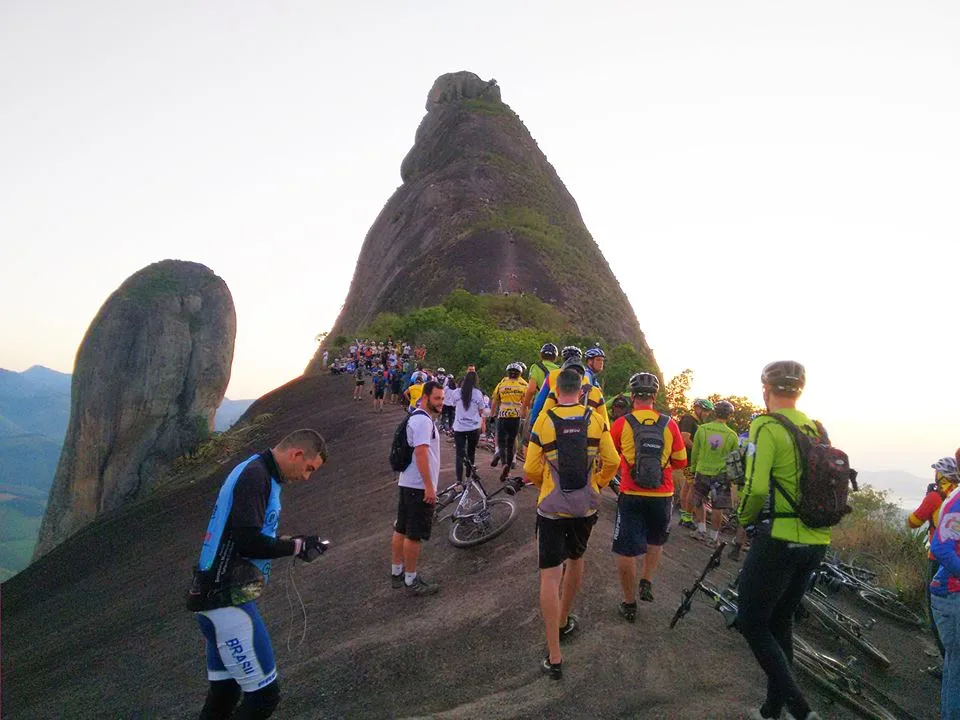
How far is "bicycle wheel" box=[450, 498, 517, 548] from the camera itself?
25.8ft

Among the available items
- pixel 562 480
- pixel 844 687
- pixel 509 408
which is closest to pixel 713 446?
pixel 509 408

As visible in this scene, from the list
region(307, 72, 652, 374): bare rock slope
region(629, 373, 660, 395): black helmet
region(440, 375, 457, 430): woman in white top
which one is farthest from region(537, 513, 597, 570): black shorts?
region(307, 72, 652, 374): bare rock slope

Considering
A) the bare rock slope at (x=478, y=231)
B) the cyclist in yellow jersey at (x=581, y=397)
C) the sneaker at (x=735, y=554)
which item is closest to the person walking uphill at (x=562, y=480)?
the cyclist in yellow jersey at (x=581, y=397)

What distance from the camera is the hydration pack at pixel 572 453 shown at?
4586mm

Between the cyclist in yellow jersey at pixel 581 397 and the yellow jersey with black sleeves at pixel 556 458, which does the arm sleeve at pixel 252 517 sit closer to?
the yellow jersey with black sleeves at pixel 556 458

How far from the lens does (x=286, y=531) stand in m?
12.4

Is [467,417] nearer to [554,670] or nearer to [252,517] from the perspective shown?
[554,670]

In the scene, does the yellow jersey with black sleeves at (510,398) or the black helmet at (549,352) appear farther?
the yellow jersey with black sleeves at (510,398)

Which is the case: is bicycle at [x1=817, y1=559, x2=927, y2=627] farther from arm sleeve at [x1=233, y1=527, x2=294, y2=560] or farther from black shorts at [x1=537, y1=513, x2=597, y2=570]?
arm sleeve at [x1=233, y1=527, x2=294, y2=560]

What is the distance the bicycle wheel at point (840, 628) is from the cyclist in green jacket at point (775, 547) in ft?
10.7

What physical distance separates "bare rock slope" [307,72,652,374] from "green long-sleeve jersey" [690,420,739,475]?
3220 cm

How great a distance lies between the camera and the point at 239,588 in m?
3.54

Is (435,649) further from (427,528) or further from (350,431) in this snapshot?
(350,431)

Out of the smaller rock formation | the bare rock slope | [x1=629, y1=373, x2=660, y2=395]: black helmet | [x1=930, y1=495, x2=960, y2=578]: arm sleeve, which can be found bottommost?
the smaller rock formation
